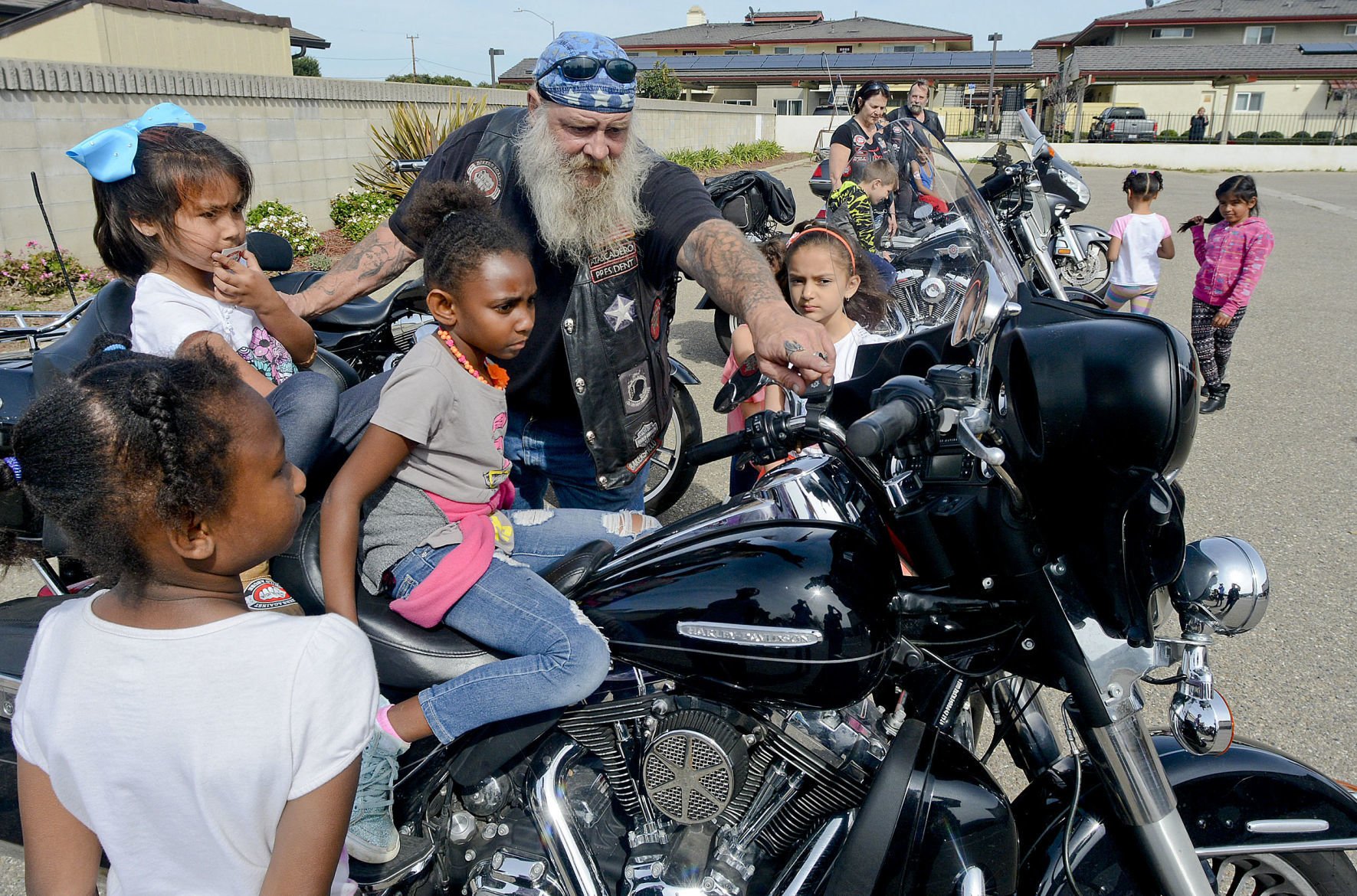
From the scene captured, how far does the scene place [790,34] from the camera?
5894 centimetres

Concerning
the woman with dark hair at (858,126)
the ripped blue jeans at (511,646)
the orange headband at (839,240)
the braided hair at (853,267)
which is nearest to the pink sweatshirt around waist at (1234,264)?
the woman with dark hair at (858,126)

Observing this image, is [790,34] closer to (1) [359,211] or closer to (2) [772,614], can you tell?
(1) [359,211]

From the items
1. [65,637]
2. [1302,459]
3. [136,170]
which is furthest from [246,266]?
[1302,459]

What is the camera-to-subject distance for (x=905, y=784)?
5.35ft

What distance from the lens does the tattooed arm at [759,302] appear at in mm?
1754

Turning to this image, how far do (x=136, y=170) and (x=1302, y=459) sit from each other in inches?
227

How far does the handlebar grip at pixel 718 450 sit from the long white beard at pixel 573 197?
0.88m

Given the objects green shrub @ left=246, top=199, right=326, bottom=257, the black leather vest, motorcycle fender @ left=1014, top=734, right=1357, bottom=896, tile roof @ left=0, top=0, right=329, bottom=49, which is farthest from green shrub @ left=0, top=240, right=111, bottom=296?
tile roof @ left=0, top=0, right=329, bottom=49

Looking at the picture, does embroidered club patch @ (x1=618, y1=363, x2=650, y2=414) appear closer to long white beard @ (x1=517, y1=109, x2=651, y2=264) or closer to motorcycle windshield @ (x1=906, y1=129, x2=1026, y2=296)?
long white beard @ (x1=517, y1=109, x2=651, y2=264)

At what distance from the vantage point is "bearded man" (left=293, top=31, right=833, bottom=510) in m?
2.49

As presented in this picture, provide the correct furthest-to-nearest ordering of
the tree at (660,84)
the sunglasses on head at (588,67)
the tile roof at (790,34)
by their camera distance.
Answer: the tile roof at (790,34) < the tree at (660,84) < the sunglasses on head at (588,67)

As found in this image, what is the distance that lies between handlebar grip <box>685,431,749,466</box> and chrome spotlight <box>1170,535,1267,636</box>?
0.81 m

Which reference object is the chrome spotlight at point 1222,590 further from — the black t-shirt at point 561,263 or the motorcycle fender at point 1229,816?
the black t-shirt at point 561,263

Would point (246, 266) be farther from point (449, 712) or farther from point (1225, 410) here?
point (1225, 410)
